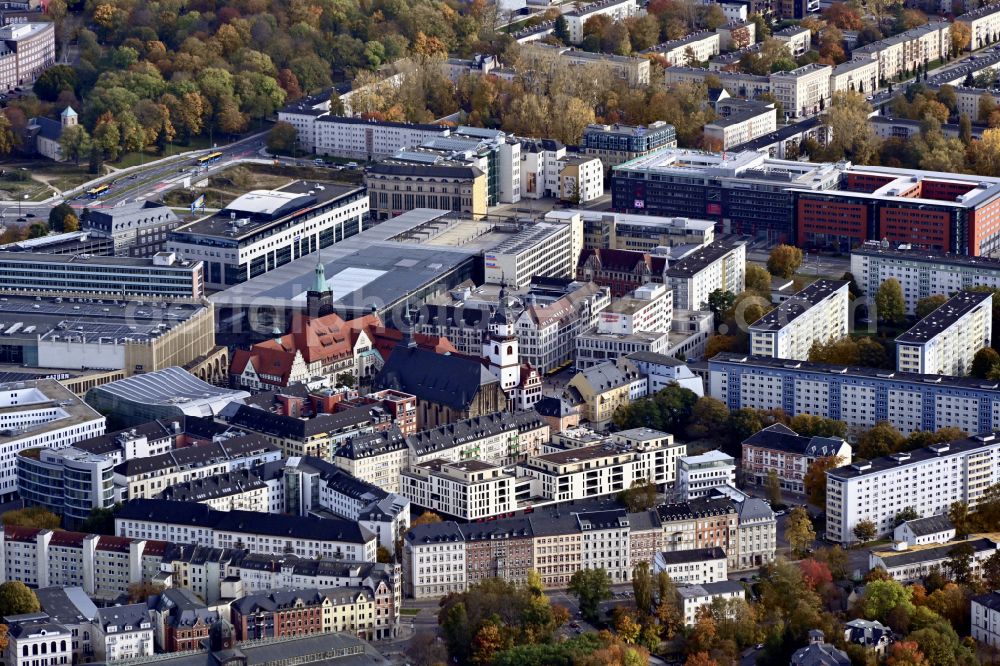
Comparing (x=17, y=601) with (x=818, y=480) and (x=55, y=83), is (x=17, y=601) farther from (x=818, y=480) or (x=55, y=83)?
(x=55, y=83)

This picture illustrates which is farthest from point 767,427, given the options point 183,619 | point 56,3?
point 56,3

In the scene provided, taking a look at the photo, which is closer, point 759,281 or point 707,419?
point 707,419

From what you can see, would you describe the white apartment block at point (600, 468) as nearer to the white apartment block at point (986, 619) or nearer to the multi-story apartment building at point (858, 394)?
the multi-story apartment building at point (858, 394)

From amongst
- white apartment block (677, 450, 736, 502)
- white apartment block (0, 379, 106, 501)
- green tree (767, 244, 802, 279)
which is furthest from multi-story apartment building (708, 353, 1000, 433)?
white apartment block (0, 379, 106, 501)

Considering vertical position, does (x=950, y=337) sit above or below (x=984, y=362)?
above

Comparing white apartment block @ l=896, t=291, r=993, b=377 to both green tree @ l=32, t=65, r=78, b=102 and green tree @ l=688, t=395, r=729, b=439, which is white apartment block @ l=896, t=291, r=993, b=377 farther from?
green tree @ l=32, t=65, r=78, b=102

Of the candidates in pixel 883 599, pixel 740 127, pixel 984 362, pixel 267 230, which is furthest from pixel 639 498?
pixel 740 127

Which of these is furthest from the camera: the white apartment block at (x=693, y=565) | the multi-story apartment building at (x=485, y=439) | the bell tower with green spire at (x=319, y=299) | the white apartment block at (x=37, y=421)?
the bell tower with green spire at (x=319, y=299)

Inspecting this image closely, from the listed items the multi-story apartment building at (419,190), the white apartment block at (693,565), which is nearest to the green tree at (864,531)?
the white apartment block at (693,565)
